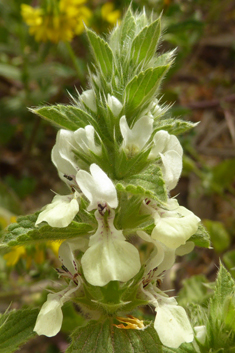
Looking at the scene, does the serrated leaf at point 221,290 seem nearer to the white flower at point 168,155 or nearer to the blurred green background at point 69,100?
the white flower at point 168,155

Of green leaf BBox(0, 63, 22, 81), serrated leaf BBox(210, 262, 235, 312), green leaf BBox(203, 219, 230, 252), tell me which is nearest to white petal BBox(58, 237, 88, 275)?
serrated leaf BBox(210, 262, 235, 312)

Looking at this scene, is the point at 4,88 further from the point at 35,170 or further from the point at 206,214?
the point at 206,214

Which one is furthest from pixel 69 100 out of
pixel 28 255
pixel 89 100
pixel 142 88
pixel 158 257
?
pixel 158 257

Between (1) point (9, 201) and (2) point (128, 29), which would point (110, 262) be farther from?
(1) point (9, 201)

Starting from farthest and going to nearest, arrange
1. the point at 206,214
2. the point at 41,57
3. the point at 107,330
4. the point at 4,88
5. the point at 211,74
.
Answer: the point at 211,74 < the point at 4,88 < the point at 41,57 < the point at 206,214 < the point at 107,330

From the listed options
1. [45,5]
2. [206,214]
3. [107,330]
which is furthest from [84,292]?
[45,5]

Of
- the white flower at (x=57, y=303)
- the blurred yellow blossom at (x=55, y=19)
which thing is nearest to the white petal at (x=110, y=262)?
the white flower at (x=57, y=303)

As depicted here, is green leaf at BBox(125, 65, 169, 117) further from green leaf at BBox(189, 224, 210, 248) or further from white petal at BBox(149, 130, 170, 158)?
green leaf at BBox(189, 224, 210, 248)
